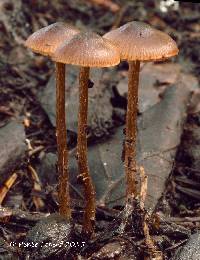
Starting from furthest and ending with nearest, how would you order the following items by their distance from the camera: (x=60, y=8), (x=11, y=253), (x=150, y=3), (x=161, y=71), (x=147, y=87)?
(x=150, y=3) < (x=60, y=8) < (x=161, y=71) < (x=147, y=87) < (x=11, y=253)

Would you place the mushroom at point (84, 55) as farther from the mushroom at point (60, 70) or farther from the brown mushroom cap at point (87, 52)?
the mushroom at point (60, 70)

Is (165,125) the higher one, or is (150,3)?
(150,3)

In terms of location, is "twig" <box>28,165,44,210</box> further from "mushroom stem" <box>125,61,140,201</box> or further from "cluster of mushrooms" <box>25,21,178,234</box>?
"mushroom stem" <box>125,61,140,201</box>

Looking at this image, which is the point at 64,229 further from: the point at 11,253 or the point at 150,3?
the point at 150,3

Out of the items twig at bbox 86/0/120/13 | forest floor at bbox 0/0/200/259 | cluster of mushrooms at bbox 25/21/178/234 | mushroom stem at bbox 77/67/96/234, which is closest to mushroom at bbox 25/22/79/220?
cluster of mushrooms at bbox 25/21/178/234

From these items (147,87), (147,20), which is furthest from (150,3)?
(147,87)

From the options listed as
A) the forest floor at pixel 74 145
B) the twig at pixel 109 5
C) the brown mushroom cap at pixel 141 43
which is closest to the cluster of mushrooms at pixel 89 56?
the brown mushroom cap at pixel 141 43

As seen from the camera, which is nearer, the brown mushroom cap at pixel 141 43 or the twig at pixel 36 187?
the brown mushroom cap at pixel 141 43
